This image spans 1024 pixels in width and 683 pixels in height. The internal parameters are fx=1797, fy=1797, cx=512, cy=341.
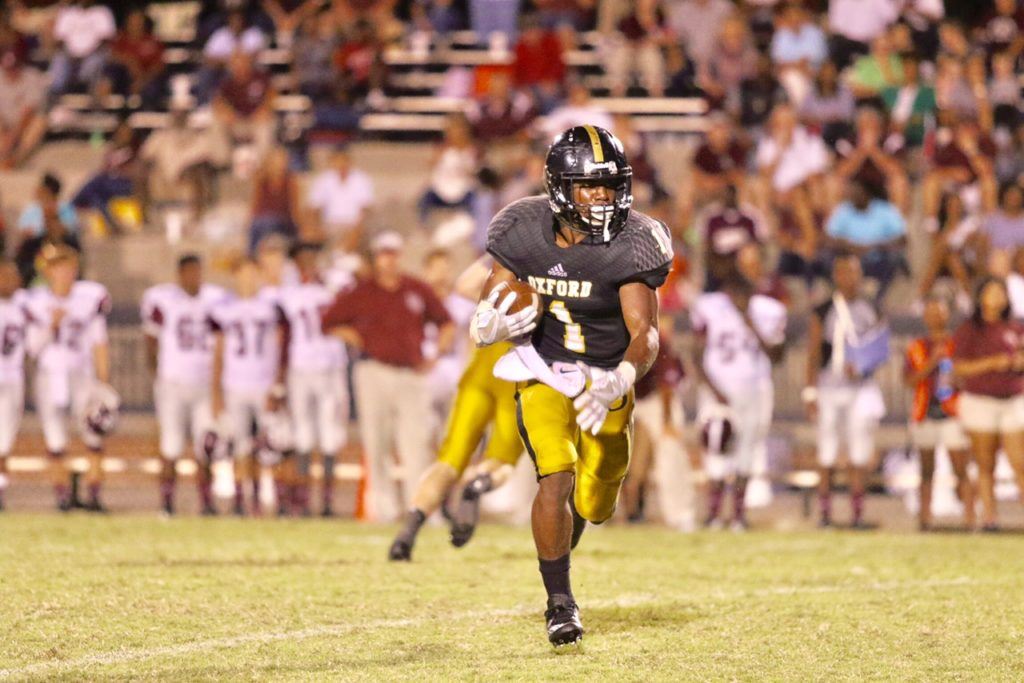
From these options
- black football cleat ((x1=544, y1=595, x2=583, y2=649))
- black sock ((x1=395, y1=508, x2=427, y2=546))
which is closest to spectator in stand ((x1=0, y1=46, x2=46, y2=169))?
black sock ((x1=395, y1=508, x2=427, y2=546))

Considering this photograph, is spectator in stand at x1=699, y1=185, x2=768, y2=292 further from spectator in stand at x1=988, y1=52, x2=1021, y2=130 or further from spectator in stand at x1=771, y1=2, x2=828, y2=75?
A: spectator in stand at x1=988, y1=52, x2=1021, y2=130

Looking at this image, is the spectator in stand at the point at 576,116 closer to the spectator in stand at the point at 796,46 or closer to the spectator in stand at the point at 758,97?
the spectator in stand at the point at 758,97

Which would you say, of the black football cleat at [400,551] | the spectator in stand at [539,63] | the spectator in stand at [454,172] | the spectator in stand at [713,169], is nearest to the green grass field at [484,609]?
the black football cleat at [400,551]

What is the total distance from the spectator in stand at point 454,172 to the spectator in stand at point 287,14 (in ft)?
11.3

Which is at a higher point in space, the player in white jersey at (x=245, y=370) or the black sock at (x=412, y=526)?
the player in white jersey at (x=245, y=370)

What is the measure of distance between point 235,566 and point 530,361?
2.84 metres

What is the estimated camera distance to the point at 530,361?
678cm

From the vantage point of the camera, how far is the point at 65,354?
504 inches

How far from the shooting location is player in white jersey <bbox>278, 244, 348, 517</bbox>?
43.1ft

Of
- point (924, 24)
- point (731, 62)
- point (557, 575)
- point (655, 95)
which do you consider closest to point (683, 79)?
point (655, 95)

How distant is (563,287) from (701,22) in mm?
11095

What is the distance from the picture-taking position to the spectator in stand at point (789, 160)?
1547 centimetres

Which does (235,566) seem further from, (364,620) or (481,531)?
(481,531)

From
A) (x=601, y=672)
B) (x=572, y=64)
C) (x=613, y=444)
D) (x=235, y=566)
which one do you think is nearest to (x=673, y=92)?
(x=572, y=64)
